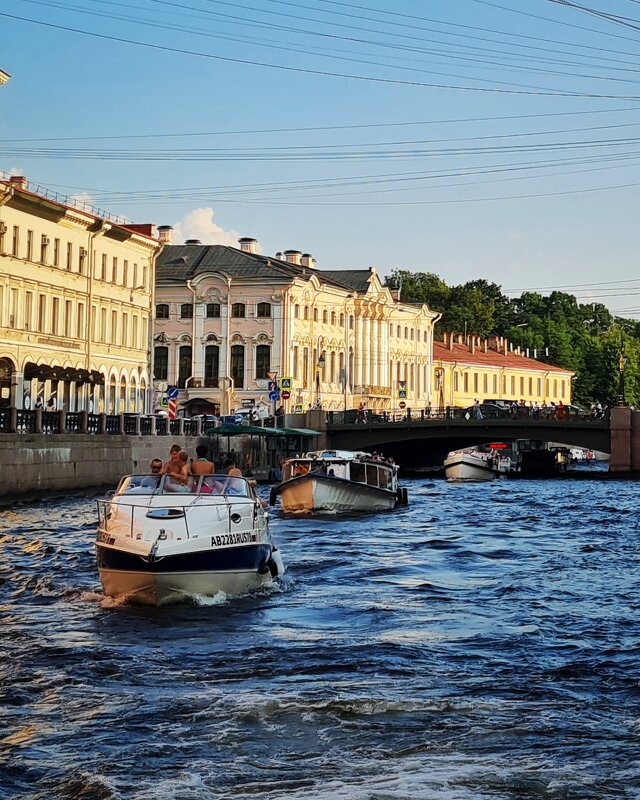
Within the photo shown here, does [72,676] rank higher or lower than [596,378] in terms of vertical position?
lower

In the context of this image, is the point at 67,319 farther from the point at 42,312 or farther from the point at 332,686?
the point at 332,686

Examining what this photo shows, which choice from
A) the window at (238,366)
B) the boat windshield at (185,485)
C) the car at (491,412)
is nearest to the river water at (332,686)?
the boat windshield at (185,485)

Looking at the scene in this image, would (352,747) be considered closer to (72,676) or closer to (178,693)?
(178,693)

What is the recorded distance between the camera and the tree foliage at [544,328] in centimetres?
15012

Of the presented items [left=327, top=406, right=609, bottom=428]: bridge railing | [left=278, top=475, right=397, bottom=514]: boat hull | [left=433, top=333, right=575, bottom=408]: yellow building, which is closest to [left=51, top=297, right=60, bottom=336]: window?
[left=327, top=406, right=609, bottom=428]: bridge railing

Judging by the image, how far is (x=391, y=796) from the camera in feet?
39.2

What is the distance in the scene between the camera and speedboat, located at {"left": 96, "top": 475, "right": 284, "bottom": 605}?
2112 centimetres

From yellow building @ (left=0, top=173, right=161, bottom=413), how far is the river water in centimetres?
3768

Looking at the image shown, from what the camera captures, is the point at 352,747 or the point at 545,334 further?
the point at 545,334

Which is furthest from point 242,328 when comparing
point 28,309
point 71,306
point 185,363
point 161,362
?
point 28,309

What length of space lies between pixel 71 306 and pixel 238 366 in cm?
2633

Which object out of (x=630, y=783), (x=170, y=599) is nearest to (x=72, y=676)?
(x=170, y=599)

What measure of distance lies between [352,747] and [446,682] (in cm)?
309

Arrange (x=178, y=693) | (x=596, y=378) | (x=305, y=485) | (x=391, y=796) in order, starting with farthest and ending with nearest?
1. (x=596, y=378)
2. (x=305, y=485)
3. (x=178, y=693)
4. (x=391, y=796)
